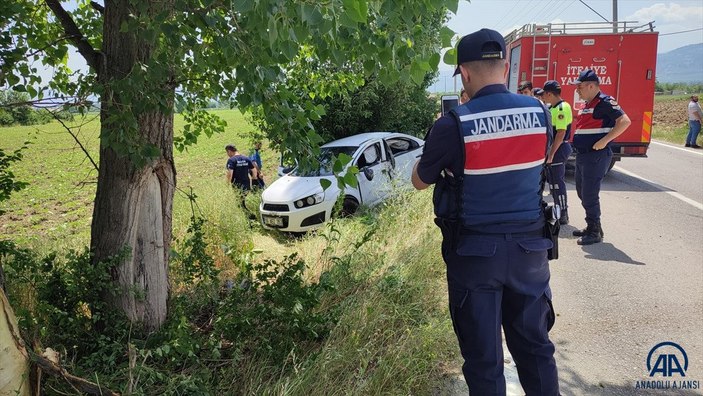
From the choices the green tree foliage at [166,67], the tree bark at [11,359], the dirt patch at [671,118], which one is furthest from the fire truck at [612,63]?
the dirt patch at [671,118]

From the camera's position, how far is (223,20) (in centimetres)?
218

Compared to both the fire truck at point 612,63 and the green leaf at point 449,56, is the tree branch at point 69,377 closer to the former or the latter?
the green leaf at point 449,56

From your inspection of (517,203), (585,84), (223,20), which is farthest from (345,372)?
(585,84)

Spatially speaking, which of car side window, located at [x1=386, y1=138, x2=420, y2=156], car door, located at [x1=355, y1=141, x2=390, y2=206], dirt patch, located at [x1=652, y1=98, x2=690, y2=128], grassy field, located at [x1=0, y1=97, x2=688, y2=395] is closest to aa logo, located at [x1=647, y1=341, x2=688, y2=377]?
grassy field, located at [x1=0, y1=97, x2=688, y2=395]

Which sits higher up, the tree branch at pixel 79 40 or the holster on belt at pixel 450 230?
the tree branch at pixel 79 40

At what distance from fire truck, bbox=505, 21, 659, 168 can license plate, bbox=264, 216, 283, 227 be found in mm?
6535

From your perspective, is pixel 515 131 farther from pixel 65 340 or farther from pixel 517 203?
pixel 65 340

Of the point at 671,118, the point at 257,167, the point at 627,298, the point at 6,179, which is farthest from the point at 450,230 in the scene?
the point at 671,118

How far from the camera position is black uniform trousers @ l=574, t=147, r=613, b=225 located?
6.01 meters

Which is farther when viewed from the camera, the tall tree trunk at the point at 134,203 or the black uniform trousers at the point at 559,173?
the black uniform trousers at the point at 559,173

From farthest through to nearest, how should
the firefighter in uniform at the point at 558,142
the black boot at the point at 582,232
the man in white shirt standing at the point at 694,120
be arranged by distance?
the man in white shirt standing at the point at 694,120, the firefighter in uniform at the point at 558,142, the black boot at the point at 582,232

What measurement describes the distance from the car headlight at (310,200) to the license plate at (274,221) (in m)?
0.40

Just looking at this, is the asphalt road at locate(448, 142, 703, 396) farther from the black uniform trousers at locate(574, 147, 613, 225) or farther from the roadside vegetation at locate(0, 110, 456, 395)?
the roadside vegetation at locate(0, 110, 456, 395)

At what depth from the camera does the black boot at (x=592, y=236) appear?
20.0ft
